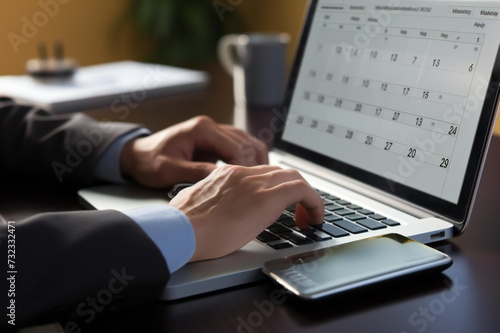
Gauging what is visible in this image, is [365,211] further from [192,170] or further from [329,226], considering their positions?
[192,170]

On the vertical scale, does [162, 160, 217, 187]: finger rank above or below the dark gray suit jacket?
above

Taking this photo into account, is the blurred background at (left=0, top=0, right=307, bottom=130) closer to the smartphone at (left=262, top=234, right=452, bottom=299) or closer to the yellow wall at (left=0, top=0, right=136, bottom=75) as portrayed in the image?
the yellow wall at (left=0, top=0, right=136, bottom=75)

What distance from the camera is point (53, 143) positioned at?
0.97m

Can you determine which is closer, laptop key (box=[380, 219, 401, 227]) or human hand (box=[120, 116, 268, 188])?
laptop key (box=[380, 219, 401, 227])

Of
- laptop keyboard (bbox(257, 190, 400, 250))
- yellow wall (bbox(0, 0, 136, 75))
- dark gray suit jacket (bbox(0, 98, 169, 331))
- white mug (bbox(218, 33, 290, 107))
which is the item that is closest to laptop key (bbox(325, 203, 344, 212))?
laptop keyboard (bbox(257, 190, 400, 250))

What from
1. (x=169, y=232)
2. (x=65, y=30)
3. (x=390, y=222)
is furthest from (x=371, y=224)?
(x=65, y=30)

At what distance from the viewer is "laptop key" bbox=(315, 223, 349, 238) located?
66 centimetres

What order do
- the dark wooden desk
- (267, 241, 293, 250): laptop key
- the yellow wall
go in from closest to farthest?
the dark wooden desk → (267, 241, 293, 250): laptop key → the yellow wall

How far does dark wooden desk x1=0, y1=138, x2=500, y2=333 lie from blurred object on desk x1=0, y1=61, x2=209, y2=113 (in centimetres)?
94

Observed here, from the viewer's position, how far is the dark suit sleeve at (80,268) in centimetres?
51

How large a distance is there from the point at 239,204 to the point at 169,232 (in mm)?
96

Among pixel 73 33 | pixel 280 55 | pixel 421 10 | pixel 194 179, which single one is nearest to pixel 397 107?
pixel 421 10

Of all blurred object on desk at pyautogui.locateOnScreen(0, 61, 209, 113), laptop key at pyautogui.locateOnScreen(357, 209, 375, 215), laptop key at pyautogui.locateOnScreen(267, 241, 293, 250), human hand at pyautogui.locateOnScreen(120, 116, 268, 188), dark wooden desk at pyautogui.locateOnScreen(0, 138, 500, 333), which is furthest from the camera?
blurred object on desk at pyautogui.locateOnScreen(0, 61, 209, 113)

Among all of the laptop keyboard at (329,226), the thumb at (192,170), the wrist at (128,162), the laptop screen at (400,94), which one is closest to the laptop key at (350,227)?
the laptop keyboard at (329,226)
